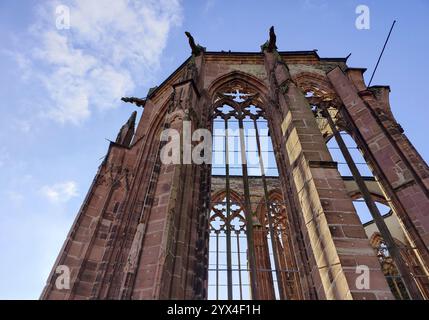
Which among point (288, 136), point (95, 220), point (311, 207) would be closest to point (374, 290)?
point (311, 207)

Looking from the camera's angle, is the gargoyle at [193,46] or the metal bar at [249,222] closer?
the metal bar at [249,222]

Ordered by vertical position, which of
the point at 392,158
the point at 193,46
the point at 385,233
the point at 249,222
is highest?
the point at 193,46

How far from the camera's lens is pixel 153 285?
403cm

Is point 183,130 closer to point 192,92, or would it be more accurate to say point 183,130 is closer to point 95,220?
point 192,92

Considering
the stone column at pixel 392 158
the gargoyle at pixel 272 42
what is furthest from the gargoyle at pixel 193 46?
the stone column at pixel 392 158

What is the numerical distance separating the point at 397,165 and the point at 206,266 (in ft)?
15.0

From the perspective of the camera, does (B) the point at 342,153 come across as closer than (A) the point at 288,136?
No

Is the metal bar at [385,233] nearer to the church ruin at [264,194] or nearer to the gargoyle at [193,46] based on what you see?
the church ruin at [264,194]

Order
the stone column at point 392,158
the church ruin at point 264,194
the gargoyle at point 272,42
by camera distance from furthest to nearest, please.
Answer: the gargoyle at point 272,42 < the stone column at point 392,158 < the church ruin at point 264,194

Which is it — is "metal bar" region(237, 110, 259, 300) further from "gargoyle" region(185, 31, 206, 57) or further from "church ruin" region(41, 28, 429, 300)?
"gargoyle" region(185, 31, 206, 57)

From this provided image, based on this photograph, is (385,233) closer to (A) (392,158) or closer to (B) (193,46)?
(A) (392,158)

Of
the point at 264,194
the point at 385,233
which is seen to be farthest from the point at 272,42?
the point at 385,233

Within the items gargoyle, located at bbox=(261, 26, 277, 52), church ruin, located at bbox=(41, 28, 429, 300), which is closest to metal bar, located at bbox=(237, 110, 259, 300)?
church ruin, located at bbox=(41, 28, 429, 300)

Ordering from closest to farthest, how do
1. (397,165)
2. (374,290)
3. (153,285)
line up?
(374,290) < (153,285) < (397,165)
